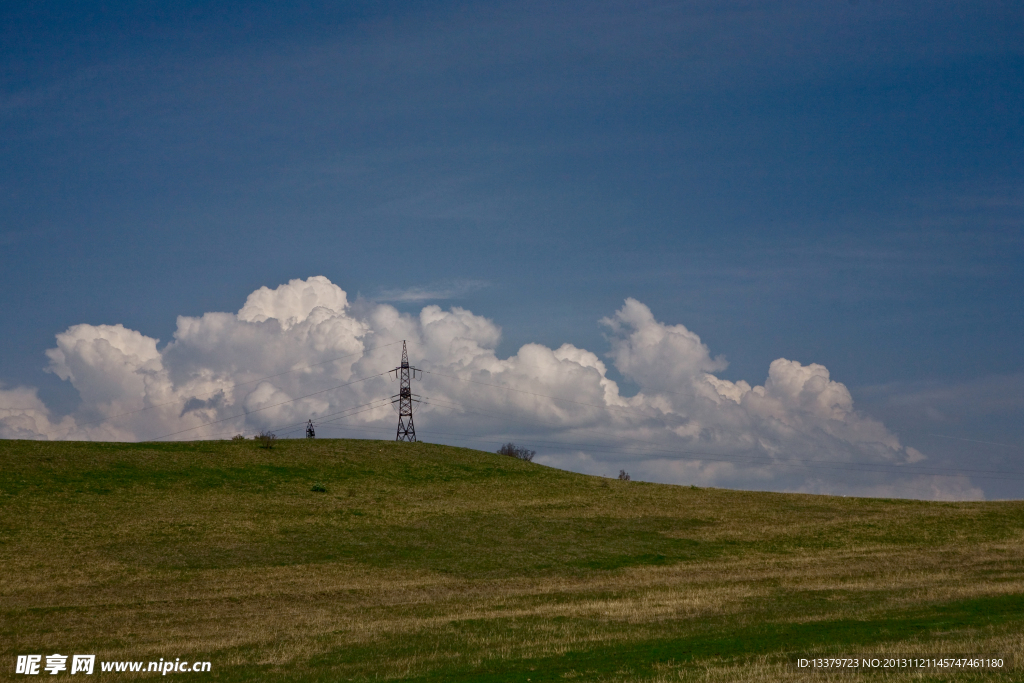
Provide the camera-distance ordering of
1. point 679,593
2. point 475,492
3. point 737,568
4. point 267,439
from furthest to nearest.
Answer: point 267,439, point 475,492, point 737,568, point 679,593

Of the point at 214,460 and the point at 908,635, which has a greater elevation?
the point at 214,460

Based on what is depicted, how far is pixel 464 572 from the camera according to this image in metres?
46.2

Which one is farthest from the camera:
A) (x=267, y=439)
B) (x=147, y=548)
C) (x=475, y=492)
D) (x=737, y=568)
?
(x=267, y=439)

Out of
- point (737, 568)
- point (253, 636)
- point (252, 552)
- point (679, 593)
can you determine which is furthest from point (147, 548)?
point (737, 568)

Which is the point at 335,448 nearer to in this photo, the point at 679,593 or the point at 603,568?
the point at 603,568

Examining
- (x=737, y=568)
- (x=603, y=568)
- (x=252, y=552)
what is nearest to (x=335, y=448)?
(x=252, y=552)

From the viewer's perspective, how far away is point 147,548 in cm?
4872

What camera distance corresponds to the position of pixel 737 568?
1769 inches

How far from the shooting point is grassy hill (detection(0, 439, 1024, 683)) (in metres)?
25.5

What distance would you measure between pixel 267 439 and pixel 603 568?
5485 centimetres

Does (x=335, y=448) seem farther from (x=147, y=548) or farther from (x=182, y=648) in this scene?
(x=182, y=648)

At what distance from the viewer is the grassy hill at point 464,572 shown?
25547 millimetres

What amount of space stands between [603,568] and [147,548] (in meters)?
28.4

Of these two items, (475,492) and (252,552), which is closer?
(252,552)
